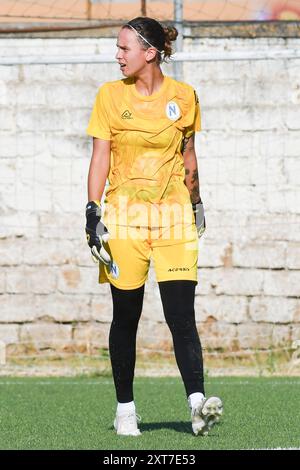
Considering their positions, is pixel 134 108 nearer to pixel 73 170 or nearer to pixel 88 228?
pixel 88 228

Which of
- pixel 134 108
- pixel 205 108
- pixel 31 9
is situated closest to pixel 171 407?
pixel 134 108

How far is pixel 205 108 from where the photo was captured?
10664 millimetres

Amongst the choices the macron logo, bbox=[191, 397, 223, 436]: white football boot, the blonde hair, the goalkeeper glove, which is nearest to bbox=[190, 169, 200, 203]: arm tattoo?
the goalkeeper glove

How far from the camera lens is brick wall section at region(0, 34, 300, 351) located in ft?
34.6

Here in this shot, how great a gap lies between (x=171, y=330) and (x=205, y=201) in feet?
15.6

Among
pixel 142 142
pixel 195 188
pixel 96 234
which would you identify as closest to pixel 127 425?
pixel 96 234

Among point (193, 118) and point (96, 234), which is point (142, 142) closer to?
point (193, 118)

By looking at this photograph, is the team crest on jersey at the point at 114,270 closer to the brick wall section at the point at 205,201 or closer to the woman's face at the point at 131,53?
the woman's face at the point at 131,53

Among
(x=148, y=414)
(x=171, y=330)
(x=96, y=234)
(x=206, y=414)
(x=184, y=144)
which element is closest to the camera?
(x=206, y=414)

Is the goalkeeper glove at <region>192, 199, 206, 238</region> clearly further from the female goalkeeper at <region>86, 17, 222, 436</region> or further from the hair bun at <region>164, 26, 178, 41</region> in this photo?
the hair bun at <region>164, 26, 178, 41</region>

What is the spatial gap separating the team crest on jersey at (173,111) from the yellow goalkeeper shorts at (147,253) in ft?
1.82

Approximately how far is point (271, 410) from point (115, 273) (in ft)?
5.92

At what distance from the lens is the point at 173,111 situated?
5977 mm

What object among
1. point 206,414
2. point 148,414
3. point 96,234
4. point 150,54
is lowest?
point 148,414
